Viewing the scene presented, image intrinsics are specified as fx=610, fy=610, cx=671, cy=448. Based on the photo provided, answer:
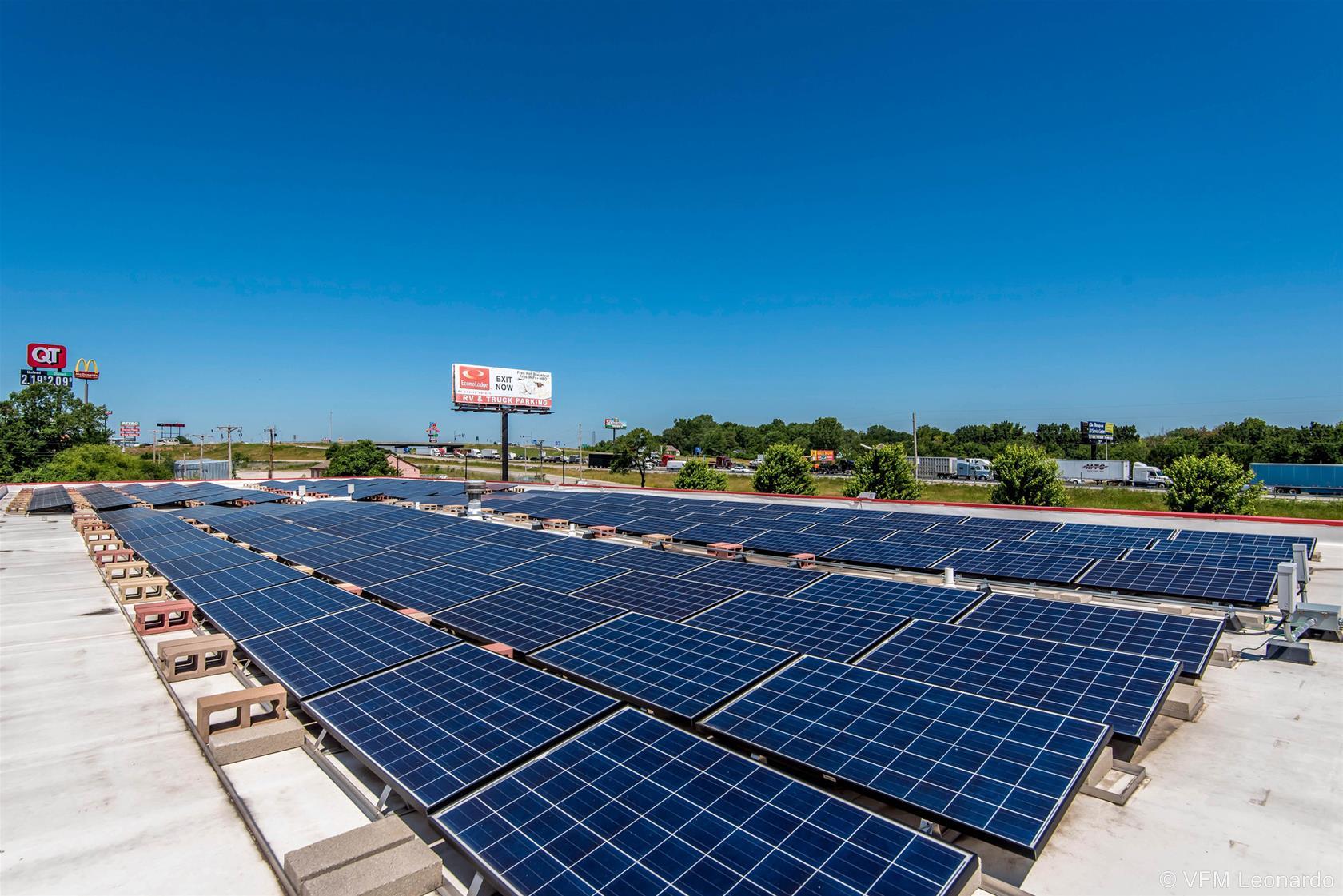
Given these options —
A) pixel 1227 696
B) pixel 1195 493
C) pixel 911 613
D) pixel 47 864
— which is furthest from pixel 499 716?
pixel 1195 493

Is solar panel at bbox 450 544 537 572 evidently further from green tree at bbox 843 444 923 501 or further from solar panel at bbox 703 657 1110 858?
green tree at bbox 843 444 923 501

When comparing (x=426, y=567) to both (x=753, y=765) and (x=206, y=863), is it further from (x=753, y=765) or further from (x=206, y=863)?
(x=753, y=765)

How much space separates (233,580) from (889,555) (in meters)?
20.8

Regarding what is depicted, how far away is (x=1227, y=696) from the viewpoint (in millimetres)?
11867

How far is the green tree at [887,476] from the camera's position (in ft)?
177

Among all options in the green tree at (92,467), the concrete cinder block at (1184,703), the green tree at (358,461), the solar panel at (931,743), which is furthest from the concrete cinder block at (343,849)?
the green tree at (358,461)

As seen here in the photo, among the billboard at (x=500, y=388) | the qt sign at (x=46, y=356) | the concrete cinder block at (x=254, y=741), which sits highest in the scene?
the qt sign at (x=46, y=356)

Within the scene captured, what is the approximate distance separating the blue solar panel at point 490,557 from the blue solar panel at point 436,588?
0.67 metres

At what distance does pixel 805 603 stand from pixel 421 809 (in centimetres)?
992

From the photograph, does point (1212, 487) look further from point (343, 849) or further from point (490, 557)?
point (343, 849)

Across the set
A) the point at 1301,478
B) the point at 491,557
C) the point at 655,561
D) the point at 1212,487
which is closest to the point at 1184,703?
the point at 655,561

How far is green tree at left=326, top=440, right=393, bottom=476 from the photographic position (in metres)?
98.5

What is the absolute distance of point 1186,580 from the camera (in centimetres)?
1666

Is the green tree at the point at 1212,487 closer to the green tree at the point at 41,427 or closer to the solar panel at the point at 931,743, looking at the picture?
the solar panel at the point at 931,743
